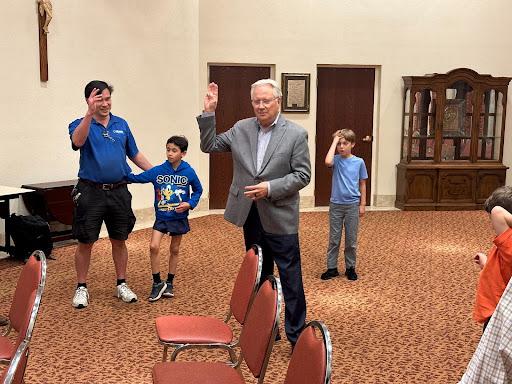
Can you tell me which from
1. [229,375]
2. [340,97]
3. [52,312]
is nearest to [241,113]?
[340,97]

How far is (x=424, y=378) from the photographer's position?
143 inches

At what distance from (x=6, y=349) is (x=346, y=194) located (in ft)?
11.0

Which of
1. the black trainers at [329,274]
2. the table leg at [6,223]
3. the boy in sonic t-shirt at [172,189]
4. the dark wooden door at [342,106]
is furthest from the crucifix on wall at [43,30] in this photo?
the dark wooden door at [342,106]

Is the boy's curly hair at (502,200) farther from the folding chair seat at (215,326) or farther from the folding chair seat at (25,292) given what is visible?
the folding chair seat at (25,292)

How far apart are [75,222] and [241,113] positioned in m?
5.23

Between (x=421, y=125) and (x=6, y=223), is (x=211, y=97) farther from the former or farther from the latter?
(x=421, y=125)

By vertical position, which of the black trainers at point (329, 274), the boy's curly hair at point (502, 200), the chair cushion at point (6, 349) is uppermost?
the boy's curly hair at point (502, 200)

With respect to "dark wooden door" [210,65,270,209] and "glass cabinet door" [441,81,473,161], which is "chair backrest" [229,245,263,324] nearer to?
"dark wooden door" [210,65,270,209]

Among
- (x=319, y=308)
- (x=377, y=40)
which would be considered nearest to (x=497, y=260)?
(x=319, y=308)

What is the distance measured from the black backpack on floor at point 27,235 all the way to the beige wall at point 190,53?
0.56 meters

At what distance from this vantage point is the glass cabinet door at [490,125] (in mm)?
9844

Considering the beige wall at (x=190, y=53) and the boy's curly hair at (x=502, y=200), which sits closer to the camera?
the boy's curly hair at (x=502, y=200)

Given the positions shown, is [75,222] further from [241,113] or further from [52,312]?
[241,113]

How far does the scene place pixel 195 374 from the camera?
2.59 m
